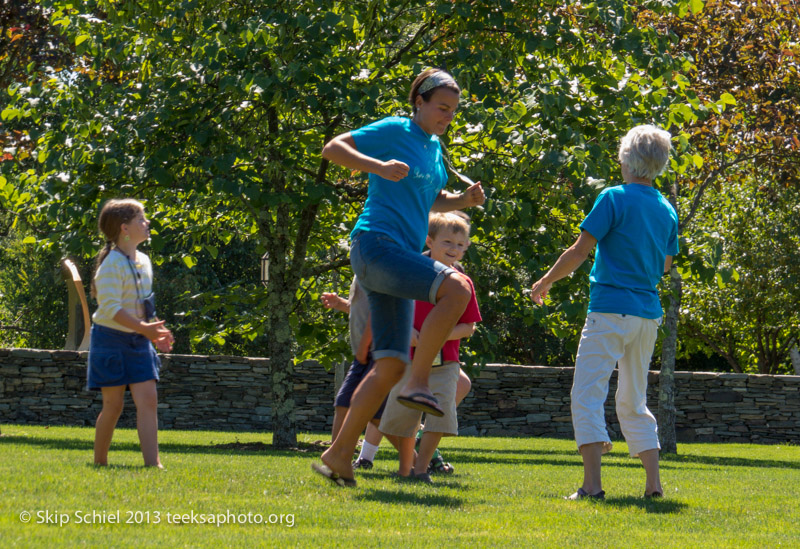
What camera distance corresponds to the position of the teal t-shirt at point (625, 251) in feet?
17.0

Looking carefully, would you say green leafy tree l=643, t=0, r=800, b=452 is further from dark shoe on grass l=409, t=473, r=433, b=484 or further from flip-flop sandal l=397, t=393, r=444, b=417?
flip-flop sandal l=397, t=393, r=444, b=417

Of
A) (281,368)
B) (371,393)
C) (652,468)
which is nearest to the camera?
(371,393)

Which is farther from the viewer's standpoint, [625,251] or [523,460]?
[523,460]

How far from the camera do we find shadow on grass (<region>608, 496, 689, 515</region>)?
4.74 m

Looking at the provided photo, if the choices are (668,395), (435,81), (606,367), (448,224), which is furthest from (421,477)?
(668,395)

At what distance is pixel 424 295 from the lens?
4.27 metres

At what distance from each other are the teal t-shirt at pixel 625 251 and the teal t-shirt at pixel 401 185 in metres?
0.98

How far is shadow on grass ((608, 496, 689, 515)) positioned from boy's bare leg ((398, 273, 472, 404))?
1239 mm

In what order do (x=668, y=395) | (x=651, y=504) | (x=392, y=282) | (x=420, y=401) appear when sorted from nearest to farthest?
(x=420, y=401) → (x=392, y=282) → (x=651, y=504) → (x=668, y=395)

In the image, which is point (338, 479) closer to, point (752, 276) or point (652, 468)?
point (652, 468)

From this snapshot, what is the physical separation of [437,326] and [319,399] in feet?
49.1

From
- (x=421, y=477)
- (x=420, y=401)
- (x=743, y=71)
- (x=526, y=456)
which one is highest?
(x=743, y=71)

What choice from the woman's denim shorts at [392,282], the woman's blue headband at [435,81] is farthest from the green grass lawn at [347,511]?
the woman's blue headband at [435,81]

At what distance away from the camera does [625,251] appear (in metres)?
5.20
